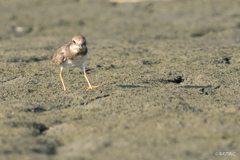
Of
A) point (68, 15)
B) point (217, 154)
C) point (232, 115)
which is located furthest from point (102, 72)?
point (68, 15)

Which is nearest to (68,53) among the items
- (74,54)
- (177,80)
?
(74,54)

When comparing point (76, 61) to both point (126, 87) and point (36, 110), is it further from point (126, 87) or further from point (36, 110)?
point (36, 110)

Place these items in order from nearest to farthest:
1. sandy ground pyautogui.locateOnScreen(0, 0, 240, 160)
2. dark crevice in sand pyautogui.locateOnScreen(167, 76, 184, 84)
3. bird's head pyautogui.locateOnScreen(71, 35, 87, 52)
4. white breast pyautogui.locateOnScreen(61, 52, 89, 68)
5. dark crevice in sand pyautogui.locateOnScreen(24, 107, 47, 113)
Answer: sandy ground pyautogui.locateOnScreen(0, 0, 240, 160), dark crevice in sand pyautogui.locateOnScreen(24, 107, 47, 113), bird's head pyautogui.locateOnScreen(71, 35, 87, 52), white breast pyautogui.locateOnScreen(61, 52, 89, 68), dark crevice in sand pyautogui.locateOnScreen(167, 76, 184, 84)

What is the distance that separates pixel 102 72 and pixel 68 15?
194 inches

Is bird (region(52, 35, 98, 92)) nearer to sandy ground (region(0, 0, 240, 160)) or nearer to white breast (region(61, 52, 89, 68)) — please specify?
white breast (region(61, 52, 89, 68))

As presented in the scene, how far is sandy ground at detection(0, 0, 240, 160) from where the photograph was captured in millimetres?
2510

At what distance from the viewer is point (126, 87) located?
4.26 m

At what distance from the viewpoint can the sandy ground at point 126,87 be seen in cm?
251

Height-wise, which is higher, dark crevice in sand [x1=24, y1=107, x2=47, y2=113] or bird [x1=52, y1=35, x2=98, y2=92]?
bird [x1=52, y1=35, x2=98, y2=92]

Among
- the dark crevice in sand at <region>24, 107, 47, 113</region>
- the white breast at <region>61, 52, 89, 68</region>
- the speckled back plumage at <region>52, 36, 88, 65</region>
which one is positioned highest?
the speckled back plumage at <region>52, 36, 88, 65</region>

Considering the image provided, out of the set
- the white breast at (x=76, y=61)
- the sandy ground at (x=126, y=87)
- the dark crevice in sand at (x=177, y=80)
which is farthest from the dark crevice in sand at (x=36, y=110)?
the dark crevice in sand at (x=177, y=80)

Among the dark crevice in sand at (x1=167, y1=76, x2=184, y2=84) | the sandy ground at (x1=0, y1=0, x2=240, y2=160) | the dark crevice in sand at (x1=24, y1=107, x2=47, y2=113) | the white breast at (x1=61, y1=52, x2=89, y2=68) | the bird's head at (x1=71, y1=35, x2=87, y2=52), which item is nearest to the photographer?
the sandy ground at (x1=0, y1=0, x2=240, y2=160)

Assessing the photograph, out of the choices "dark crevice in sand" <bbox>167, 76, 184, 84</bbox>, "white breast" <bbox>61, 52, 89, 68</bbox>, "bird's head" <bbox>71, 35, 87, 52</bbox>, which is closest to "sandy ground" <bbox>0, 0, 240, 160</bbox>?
"dark crevice in sand" <bbox>167, 76, 184, 84</bbox>

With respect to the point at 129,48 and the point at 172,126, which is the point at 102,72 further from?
the point at 172,126
